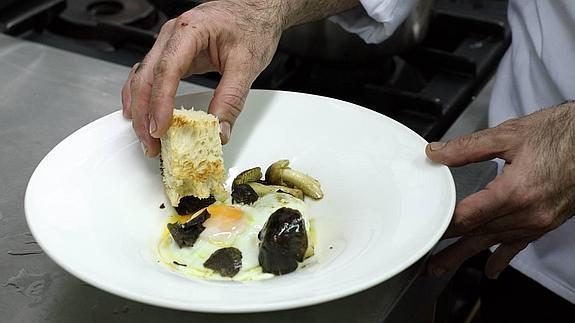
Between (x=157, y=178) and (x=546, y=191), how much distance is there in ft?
1.40

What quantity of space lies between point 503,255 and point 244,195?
321mm

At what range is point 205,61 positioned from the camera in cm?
91

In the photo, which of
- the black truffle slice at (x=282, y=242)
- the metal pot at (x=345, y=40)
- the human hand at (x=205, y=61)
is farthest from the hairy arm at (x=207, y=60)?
the metal pot at (x=345, y=40)

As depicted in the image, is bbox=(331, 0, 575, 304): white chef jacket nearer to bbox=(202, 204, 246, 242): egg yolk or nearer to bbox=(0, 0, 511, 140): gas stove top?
bbox=(0, 0, 511, 140): gas stove top

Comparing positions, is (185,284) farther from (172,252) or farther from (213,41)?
(213,41)

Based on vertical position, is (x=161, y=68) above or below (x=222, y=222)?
above

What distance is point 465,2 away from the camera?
5.09 ft

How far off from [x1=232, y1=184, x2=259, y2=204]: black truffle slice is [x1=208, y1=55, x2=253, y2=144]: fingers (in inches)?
2.2

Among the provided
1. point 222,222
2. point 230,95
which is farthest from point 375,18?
point 222,222

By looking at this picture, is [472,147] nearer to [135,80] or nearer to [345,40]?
[135,80]

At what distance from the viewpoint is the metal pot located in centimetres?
123

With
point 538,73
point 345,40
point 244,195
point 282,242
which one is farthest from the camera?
point 345,40

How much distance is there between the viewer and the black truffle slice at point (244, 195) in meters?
0.82

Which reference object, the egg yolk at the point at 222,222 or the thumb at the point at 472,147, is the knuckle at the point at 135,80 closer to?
the egg yolk at the point at 222,222
